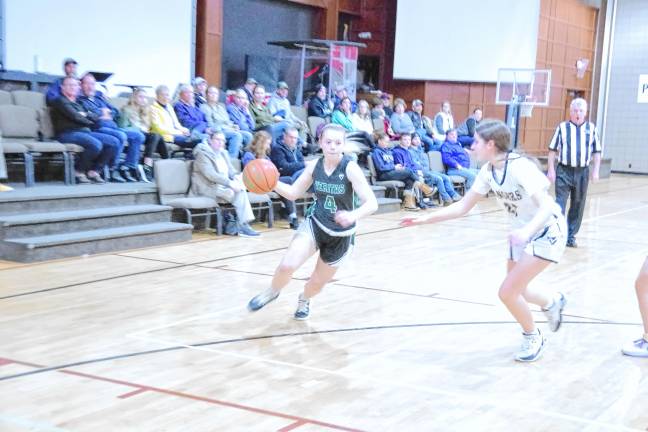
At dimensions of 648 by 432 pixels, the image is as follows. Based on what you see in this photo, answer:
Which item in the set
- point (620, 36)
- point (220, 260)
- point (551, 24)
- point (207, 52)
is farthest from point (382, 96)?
point (620, 36)

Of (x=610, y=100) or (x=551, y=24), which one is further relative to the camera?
(x=610, y=100)

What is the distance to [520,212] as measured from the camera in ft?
16.5

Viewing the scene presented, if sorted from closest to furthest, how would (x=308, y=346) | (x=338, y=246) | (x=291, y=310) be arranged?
(x=308, y=346)
(x=338, y=246)
(x=291, y=310)

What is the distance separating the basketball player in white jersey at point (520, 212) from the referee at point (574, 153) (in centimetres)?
463

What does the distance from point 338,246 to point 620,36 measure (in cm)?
2189

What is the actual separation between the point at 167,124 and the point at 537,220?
7.53 m

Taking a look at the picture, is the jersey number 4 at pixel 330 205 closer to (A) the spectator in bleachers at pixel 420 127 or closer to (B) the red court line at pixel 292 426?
(B) the red court line at pixel 292 426

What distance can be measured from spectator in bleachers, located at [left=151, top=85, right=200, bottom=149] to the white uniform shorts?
715 centimetres

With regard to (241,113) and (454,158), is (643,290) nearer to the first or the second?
(241,113)

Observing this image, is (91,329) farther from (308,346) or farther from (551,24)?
(551,24)

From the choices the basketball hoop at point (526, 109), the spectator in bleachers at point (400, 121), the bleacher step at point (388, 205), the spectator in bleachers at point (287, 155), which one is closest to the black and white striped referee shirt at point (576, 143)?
the spectator in bleachers at point (287, 155)

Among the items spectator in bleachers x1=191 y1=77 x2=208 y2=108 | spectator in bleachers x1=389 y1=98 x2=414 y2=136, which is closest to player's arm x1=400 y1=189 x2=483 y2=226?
spectator in bleachers x1=191 y1=77 x2=208 y2=108

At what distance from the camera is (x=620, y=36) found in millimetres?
24984

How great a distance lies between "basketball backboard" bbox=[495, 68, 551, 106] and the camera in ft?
65.9
